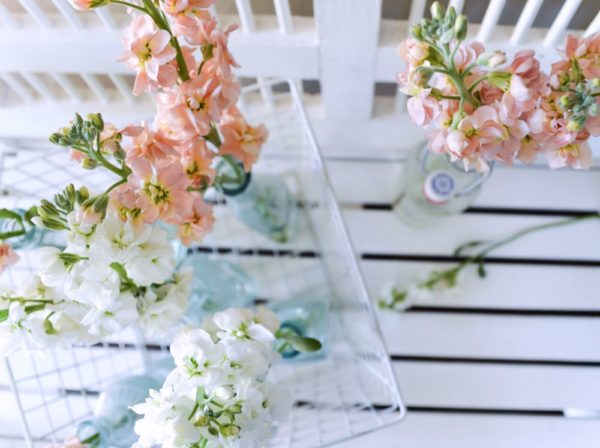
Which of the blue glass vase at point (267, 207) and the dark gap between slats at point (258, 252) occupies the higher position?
the blue glass vase at point (267, 207)

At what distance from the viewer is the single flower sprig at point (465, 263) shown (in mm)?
907

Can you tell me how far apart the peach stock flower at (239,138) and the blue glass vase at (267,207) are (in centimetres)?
9

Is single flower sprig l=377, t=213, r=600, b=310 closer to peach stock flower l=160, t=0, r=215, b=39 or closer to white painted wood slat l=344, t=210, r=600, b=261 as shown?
white painted wood slat l=344, t=210, r=600, b=261

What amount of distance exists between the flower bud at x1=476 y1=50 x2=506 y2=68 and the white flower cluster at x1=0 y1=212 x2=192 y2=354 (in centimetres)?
33

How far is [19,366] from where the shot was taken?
900 millimetres

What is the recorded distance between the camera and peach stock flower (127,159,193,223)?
469 mm

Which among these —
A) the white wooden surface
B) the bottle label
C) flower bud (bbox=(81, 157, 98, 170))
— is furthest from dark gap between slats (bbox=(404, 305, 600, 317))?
flower bud (bbox=(81, 157, 98, 170))

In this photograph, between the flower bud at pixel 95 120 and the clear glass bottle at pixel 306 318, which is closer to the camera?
the flower bud at pixel 95 120

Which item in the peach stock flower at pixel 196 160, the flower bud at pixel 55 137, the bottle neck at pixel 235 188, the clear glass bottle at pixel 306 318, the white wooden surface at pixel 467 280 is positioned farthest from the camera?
the white wooden surface at pixel 467 280

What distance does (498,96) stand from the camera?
52 cm

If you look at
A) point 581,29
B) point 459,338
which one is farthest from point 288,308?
point 581,29

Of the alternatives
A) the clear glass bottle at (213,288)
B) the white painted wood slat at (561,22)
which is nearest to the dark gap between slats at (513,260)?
the clear glass bottle at (213,288)

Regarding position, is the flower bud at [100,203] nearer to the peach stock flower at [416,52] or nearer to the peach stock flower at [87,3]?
the peach stock flower at [87,3]

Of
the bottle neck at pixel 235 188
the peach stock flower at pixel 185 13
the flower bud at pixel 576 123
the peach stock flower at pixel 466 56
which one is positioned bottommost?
the flower bud at pixel 576 123
